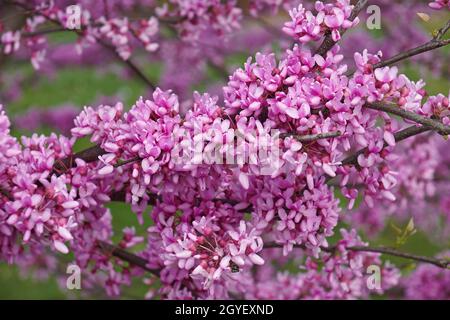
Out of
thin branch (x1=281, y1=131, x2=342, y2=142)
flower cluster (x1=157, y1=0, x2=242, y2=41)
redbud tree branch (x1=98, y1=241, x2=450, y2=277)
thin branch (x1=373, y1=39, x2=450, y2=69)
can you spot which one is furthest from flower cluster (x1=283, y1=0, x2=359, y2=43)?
flower cluster (x1=157, y1=0, x2=242, y2=41)

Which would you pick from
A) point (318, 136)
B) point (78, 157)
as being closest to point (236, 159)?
point (318, 136)

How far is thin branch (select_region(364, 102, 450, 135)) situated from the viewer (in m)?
2.52

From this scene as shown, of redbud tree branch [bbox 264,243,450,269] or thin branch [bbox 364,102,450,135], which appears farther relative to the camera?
redbud tree branch [bbox 264,243,450,269]

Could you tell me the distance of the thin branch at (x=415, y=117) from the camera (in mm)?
2520

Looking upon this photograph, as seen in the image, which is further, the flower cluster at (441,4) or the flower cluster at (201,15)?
the flower cluster at (201,15)

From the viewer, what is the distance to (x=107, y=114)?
295cm

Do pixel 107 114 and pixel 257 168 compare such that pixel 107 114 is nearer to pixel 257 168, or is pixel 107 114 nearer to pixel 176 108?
pixel 176 108

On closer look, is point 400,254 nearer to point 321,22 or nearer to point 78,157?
point 321,22

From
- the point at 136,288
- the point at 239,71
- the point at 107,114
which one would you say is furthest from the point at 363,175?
the point at 136,288

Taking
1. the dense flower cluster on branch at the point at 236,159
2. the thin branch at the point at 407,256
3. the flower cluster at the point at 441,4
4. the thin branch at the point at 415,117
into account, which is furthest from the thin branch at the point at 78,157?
the flower cluster at the point at 441,4

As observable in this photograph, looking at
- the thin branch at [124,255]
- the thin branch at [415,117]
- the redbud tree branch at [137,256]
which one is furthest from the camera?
the thin branch at [124,255]

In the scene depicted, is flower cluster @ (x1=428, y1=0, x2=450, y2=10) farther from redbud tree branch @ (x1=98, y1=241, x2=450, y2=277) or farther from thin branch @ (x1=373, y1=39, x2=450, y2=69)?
redbud tree branch @ (x1=98, y1=241, x2=450, y2=277)

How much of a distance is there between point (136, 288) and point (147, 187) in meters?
3.83

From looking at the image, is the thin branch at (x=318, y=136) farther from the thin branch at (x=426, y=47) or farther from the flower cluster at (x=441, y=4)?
the flower cluster at (x=441, y=4)
